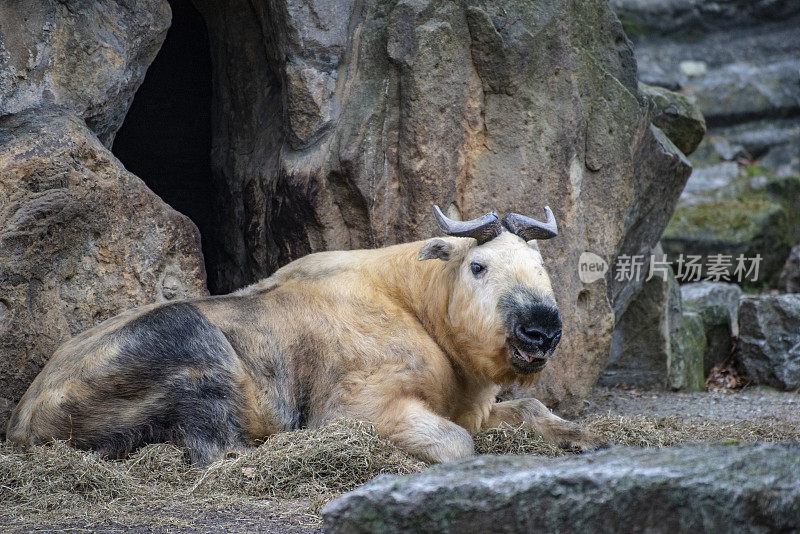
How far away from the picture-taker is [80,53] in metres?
5.30

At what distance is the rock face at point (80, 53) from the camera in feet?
16.6

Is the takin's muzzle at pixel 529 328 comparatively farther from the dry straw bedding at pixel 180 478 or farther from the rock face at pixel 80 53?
the rock face at pixel 80 53

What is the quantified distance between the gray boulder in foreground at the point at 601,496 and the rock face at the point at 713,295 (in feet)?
24.8

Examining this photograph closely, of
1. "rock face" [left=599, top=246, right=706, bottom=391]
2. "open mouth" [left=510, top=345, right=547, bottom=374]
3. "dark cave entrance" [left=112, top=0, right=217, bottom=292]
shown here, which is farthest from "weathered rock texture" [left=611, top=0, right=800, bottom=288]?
"open mouth" [left=510, top=345, right=547, bottom=374]

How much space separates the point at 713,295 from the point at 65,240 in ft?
23.8

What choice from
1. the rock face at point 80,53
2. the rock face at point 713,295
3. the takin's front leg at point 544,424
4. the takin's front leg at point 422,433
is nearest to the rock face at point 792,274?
the rock face at point 713,295

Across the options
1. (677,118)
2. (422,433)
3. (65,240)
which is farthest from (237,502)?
(677,118)

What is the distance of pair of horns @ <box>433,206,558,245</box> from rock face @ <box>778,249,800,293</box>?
6832 millimetres

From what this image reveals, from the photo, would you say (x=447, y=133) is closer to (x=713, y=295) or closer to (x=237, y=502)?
(x=237, y=502)

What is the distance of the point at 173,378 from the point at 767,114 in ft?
34.1

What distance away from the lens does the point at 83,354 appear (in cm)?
453

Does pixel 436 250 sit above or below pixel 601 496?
above

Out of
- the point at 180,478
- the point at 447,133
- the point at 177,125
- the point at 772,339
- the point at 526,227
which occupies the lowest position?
the point at 772,339

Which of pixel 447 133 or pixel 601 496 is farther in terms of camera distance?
pixel 447 133
